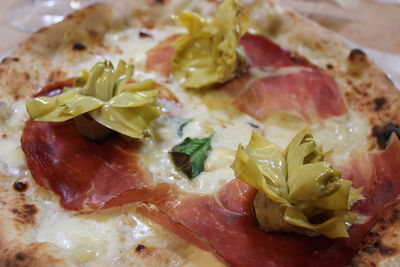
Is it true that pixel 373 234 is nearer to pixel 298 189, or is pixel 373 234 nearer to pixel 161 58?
pixel 298 189

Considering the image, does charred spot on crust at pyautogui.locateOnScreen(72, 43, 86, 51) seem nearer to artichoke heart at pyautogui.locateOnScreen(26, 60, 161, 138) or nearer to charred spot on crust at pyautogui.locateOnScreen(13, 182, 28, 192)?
artichoke heart at pyautogui.locateOnScreen(26, 60, 161, 138)

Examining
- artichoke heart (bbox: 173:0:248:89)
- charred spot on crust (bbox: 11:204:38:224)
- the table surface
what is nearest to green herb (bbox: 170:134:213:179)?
artichoke heart (bbox: 173:0:248:89)

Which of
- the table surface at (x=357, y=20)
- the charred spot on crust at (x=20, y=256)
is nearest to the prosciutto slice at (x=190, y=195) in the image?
the charred spot on crust at (x=20, y=256)

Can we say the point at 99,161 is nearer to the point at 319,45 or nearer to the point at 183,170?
the point at 183,170

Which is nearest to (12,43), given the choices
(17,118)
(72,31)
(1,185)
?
(72,31)

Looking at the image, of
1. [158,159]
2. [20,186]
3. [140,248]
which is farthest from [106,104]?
[140,248]
